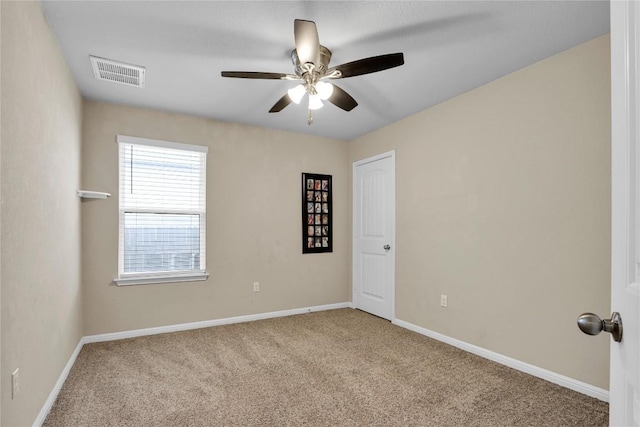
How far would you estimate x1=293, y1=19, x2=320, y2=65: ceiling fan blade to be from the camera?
178 centimetres

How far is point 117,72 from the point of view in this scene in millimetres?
2791

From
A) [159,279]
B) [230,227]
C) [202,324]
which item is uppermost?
[230,227]

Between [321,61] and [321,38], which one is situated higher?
[321,38]

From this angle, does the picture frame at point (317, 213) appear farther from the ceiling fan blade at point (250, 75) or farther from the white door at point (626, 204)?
the white door at point (626, 204)

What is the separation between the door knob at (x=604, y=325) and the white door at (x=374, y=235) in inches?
133

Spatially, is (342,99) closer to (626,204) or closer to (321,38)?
(321,38)

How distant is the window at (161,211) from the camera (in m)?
3.59

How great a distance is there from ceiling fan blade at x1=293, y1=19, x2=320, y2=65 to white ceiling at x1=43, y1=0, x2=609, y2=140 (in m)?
0.26

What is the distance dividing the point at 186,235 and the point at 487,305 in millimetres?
3142

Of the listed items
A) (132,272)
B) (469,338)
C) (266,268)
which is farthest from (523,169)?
(132,272)

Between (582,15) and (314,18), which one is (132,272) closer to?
(314,18)

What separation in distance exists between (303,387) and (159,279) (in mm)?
2085

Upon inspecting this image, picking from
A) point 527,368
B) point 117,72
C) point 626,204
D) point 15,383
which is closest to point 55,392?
point 15,383

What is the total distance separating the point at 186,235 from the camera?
12.8 feet
